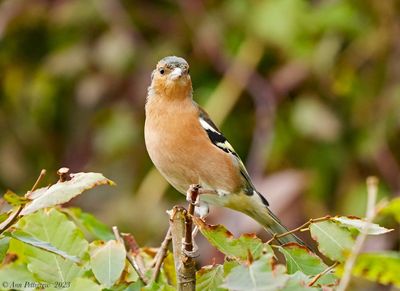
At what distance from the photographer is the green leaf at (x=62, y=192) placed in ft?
5.14

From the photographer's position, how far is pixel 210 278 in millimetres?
1732

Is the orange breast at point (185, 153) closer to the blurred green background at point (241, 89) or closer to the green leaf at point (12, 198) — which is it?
the blurred green background at point (241, 89)

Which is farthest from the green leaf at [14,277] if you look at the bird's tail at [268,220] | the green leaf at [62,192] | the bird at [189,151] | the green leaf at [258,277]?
the bird's tail at [268,220]

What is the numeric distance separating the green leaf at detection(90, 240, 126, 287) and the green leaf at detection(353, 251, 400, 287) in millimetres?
589

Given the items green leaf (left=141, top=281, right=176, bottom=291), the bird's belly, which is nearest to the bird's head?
the bird's belly

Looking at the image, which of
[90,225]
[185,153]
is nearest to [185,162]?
[185,153]

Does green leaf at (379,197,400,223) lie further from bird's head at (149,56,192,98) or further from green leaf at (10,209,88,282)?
bird's head at (149,56,192,98)

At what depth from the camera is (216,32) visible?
19.5 ft

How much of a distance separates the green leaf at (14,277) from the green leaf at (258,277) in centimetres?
46

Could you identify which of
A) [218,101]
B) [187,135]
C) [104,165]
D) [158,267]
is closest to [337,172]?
[218,101]

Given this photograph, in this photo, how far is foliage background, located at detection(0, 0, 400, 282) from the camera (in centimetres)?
554

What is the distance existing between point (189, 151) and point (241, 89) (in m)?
2.30

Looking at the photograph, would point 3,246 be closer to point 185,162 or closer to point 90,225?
point 90,225

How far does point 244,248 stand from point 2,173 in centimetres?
485
